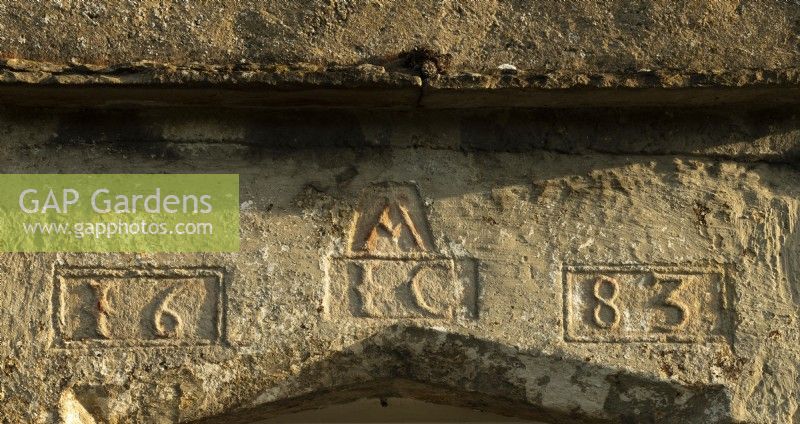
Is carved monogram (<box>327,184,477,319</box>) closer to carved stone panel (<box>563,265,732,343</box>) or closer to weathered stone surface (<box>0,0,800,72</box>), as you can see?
carved stone panel (<box>563,265,732,343</box>)

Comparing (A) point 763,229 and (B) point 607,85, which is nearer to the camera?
(B) point 607,85

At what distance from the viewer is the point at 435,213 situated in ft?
11.9

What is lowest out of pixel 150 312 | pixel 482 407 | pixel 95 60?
pixel 482 407

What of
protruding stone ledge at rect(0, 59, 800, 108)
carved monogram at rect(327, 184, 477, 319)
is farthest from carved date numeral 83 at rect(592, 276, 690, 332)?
protruding stone ledge at rect(0, 59, 800, 108)

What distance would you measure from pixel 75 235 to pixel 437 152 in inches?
41.8

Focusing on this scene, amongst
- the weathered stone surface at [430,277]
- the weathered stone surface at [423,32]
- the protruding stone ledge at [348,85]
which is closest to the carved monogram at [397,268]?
the weathered stone surface at [430,277]

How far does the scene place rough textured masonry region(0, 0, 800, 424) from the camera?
3484mm

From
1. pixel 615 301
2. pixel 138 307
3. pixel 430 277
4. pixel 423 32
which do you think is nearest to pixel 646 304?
pixel 615 301

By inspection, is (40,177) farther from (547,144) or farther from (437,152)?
(547,144)

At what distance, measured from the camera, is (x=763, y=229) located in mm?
3652

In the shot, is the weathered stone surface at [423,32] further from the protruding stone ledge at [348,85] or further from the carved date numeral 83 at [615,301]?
the carved date numeral 83 at [615,301]

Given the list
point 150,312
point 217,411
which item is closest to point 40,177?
point 150,312

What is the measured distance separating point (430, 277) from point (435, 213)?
186mm

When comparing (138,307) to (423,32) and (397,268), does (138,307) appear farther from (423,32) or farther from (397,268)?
(423,32)
